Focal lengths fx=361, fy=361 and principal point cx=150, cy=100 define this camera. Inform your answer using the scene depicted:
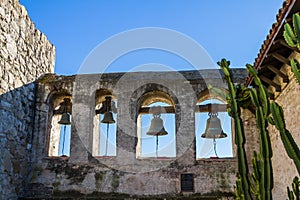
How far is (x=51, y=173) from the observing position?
7387 mm

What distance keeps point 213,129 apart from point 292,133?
2297mm

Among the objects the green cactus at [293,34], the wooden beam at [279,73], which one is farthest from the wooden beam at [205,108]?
the green cactus at [293,34]

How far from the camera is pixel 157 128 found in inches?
311

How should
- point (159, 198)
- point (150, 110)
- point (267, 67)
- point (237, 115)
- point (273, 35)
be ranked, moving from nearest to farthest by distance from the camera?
point (237, 115) < point (273, 35) < point (267, 67) < point (159, 198) < point (150, 110)

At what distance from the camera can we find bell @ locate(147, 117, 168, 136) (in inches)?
311

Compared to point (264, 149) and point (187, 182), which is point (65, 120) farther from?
point (264, 149)

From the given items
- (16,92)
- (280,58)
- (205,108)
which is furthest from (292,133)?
(16,92)

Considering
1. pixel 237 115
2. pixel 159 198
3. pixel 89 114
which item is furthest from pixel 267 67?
pixel 89 114

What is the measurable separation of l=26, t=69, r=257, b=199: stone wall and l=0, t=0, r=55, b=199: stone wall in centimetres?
28

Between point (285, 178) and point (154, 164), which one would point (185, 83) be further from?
point (285, 178)

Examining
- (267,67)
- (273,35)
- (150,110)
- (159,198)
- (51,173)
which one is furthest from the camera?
(150,110)

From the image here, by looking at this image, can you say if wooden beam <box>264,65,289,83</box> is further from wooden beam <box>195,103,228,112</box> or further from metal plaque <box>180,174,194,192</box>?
metal plaque <box>180,174,194,192</box>

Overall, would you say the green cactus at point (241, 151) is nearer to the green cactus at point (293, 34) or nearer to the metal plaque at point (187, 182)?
the green cactus at point (293, 34)

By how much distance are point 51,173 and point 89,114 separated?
1.44 metres
